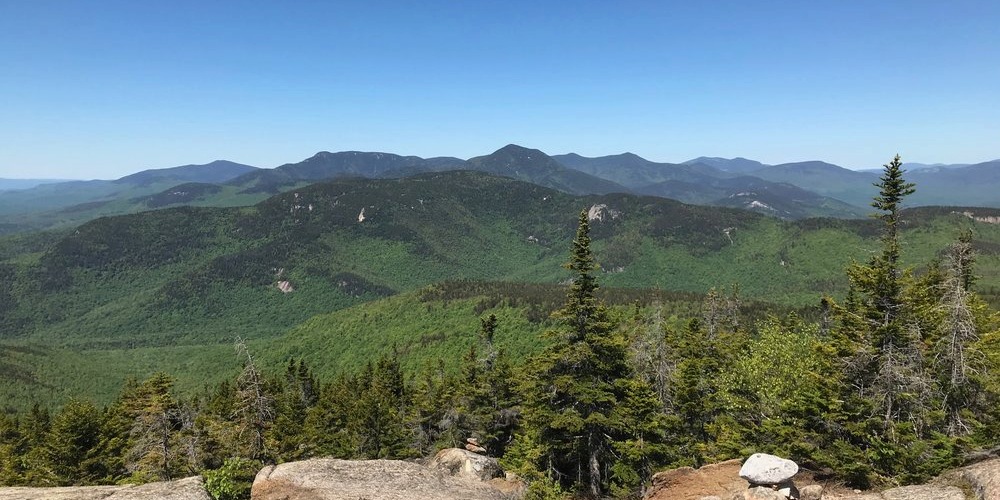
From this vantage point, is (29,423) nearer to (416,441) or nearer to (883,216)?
(416,441)

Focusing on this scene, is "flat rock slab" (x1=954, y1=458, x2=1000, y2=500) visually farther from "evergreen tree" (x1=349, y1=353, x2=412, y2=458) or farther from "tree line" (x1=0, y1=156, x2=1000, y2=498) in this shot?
"evergreen tree" (x1=349, y1=353, x2=412, y2=458)

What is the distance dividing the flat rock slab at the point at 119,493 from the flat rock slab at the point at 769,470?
22.1 meters

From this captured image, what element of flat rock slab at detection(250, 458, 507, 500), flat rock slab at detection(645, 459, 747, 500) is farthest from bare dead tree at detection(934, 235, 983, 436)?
flat rock slab at detection(250, 458, 507, 500)

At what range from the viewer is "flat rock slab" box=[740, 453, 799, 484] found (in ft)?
60.5

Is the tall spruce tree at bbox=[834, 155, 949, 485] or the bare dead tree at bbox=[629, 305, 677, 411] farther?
the bare dead tree at bbox=[629, 305, 677, 411]

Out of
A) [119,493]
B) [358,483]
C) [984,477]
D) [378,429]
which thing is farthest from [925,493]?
[378,429]

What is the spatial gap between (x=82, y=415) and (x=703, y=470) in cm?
5838

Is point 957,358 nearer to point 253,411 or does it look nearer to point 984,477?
point 984,477

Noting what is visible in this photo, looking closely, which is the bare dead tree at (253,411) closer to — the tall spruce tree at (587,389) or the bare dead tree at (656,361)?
the tall spruce tree at (587,389)

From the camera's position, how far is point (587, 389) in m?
29.7

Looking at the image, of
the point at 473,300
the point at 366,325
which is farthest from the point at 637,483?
the point at 366,325

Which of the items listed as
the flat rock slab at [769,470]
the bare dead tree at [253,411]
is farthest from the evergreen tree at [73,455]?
the flat rock slab at [769,470]

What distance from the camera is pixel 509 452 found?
43.0 m

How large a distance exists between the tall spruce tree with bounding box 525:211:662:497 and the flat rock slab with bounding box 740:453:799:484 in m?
10.8
